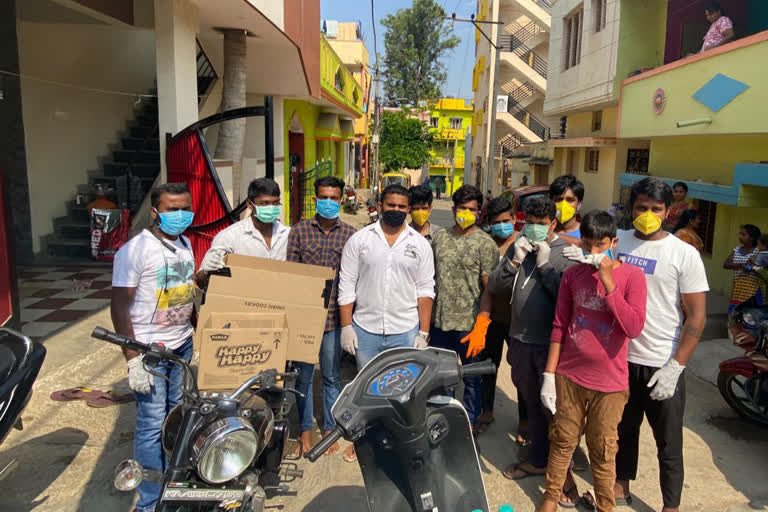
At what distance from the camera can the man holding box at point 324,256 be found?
3.67 m

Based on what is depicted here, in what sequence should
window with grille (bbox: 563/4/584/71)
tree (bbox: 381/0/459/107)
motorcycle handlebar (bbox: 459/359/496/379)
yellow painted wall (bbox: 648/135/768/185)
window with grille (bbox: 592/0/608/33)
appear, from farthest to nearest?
tree (bbox: 381/0/459/107) → window with grille (bbox: 563/4/584/71) → window with grille (bbox: 592/0/608/33) → yellow painted wall (bbox: 648/135/768/185) → motorcycle handlebar (bbox: 459/359/496/379)

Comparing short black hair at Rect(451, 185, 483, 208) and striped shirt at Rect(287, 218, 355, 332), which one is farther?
short black hair at Rect(451, 185, 483, 208)

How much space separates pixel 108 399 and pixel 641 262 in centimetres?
396

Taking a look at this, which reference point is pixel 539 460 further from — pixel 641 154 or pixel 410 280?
pixel 641 154

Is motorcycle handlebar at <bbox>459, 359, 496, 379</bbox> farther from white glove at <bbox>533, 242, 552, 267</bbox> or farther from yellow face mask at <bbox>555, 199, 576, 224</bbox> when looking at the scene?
yellow face mask at <bbox>555, 199, 576, 224</bbox>

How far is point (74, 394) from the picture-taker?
4.36 meters

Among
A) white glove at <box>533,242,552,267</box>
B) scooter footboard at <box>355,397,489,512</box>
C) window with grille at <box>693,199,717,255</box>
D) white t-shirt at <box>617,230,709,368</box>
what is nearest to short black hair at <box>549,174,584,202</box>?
white glove at <box>533,242,552,267</box>

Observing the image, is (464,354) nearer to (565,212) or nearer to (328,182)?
(565,212)

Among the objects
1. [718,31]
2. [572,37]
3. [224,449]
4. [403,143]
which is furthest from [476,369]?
[403,143]

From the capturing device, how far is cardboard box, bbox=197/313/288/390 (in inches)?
104

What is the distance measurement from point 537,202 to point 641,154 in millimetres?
11742

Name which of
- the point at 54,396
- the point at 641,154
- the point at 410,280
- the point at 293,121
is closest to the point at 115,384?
the point at 54,396

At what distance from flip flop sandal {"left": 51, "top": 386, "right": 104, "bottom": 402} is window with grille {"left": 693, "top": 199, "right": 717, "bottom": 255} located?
9359 mm

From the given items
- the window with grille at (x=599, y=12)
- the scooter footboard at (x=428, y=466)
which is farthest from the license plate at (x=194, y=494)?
the window with grille at (x=599, y=12)
